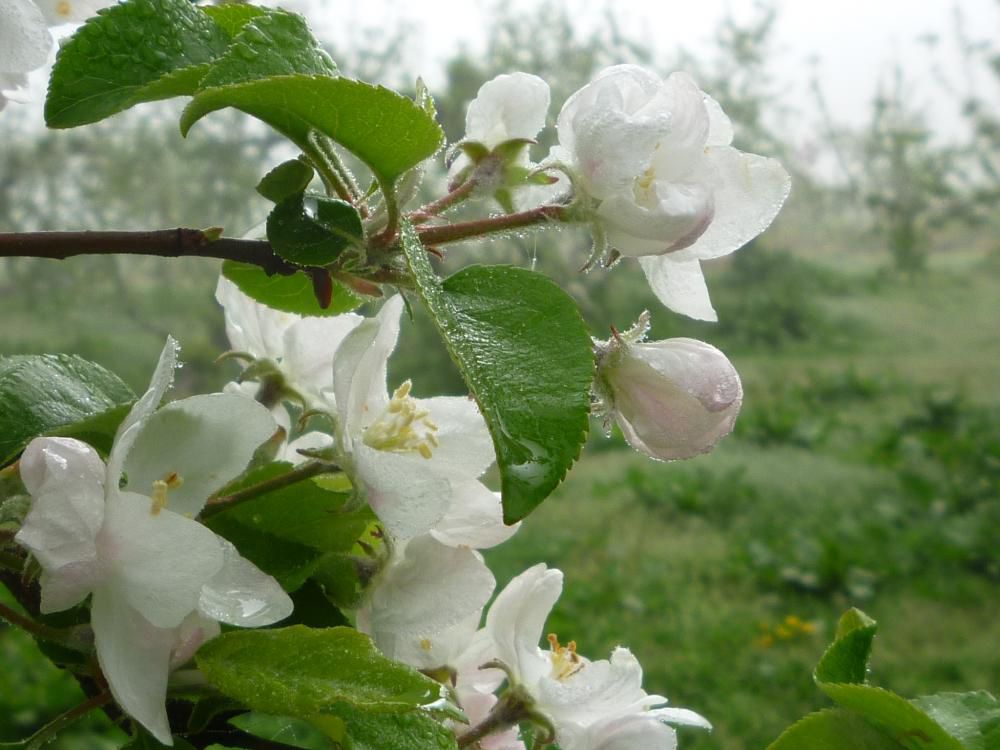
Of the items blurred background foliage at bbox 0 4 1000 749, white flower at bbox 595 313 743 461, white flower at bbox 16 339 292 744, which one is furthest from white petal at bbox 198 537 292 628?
blurred background foliage at bbox 0 4 1000 749

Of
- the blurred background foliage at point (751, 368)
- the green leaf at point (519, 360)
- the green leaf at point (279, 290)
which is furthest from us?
the blurred background foliage at point (751, 368)

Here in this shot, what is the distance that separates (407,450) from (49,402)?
0.33 feet

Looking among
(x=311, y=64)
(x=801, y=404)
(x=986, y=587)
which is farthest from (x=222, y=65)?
(x=801, y=404)

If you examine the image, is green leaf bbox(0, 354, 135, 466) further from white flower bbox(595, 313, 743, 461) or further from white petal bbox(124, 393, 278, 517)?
white flower bbox(595, 313, 743, 461)

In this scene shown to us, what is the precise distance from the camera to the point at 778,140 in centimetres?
536

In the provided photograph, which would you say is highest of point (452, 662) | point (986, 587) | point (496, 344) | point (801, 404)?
point (496, 344)

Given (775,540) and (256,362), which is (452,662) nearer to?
(256,362)

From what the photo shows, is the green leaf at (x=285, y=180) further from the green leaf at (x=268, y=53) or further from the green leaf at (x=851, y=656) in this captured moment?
the green leaf at (x=851, y=656)

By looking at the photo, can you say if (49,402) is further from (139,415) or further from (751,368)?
(751,368)

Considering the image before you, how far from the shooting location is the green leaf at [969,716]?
0.31 metres

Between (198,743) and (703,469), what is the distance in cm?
297

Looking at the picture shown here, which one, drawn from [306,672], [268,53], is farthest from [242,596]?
[268,53]

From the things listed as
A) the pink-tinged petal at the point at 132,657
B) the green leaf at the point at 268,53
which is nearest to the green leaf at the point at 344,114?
the green leaf at the point at 268,53

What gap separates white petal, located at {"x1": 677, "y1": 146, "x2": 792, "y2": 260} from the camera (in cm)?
31
